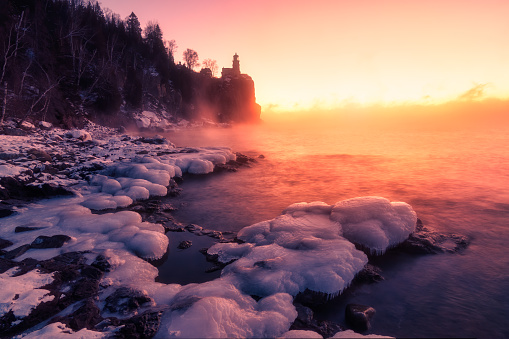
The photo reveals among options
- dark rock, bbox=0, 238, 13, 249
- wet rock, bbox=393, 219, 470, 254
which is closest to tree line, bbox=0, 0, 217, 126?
dark rock, bbox=0, 238, 13, 249

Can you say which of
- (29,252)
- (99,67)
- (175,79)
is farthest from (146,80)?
(29,252)

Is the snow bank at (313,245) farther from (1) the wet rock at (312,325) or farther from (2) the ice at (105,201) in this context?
(2) the ice at (105,201)

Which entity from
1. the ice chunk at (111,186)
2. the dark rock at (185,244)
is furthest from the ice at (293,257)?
the ice chunk at (111,186)

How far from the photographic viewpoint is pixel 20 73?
78.9 feet

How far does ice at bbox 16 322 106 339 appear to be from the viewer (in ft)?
12.3

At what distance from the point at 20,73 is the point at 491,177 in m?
38.9

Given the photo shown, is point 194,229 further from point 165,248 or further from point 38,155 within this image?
point 38,155

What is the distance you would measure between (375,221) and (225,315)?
5301mm

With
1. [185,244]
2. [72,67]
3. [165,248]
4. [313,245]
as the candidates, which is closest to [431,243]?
[313,245]

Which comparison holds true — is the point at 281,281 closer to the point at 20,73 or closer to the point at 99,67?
the point at 20,73

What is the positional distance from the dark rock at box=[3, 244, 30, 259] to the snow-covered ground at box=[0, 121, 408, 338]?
0.22 feet

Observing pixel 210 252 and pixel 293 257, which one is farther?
pixel 210 252

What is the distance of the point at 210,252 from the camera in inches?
278

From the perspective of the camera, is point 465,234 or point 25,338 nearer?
point 25,338
